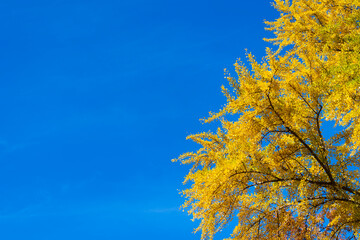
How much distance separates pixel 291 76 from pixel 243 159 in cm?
213

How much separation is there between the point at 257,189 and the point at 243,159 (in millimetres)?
1174

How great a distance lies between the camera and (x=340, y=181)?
7.32 metres

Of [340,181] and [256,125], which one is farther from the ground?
[256,125]

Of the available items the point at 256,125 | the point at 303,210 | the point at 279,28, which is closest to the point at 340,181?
the point at 303,210

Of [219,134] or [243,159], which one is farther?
[219,134]

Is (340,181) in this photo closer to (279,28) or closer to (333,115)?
(333,115)

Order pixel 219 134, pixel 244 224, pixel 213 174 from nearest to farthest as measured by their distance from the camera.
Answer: pixel 213 174
pixel 244 224
pixel 219 134

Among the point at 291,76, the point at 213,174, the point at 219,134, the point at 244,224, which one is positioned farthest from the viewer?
the point at 219,134

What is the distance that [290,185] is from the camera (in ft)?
24.1

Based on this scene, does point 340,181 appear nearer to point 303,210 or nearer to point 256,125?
point 303,210

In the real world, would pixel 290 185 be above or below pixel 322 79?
below

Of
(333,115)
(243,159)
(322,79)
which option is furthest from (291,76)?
(243,159)

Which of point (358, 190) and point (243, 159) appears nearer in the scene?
point (243, 159)

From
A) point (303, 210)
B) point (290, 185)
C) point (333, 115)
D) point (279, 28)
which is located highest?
point (279, 28)
